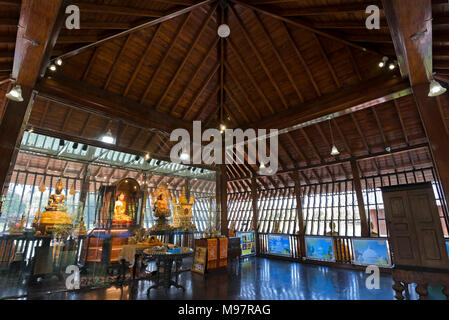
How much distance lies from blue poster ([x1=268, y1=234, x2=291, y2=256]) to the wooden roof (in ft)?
14.9

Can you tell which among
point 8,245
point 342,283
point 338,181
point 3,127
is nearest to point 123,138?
point 3,127

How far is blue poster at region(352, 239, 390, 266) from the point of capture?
753 cm

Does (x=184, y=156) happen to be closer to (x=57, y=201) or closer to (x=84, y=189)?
(x=84, y=189)

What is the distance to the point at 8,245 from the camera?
16.9ft

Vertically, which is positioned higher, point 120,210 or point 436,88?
point 436,88

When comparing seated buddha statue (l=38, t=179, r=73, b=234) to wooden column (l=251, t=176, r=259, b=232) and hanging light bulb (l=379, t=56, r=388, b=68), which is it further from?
hanging light bulb (l=379, t=56, r=388, b=68)

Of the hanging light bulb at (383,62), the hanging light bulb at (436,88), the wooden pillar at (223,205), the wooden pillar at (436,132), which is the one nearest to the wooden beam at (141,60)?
the wooden pillar at (223,205)

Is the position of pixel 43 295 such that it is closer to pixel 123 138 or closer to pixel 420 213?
pixel 123 138

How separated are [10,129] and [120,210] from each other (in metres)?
3.90

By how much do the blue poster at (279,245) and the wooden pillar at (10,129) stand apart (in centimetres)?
995

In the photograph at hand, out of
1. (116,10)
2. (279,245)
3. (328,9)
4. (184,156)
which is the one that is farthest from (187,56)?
(279,245)

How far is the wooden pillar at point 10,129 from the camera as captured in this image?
4434mm

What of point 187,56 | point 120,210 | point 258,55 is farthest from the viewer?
point 120,210

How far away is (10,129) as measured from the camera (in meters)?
4.55
